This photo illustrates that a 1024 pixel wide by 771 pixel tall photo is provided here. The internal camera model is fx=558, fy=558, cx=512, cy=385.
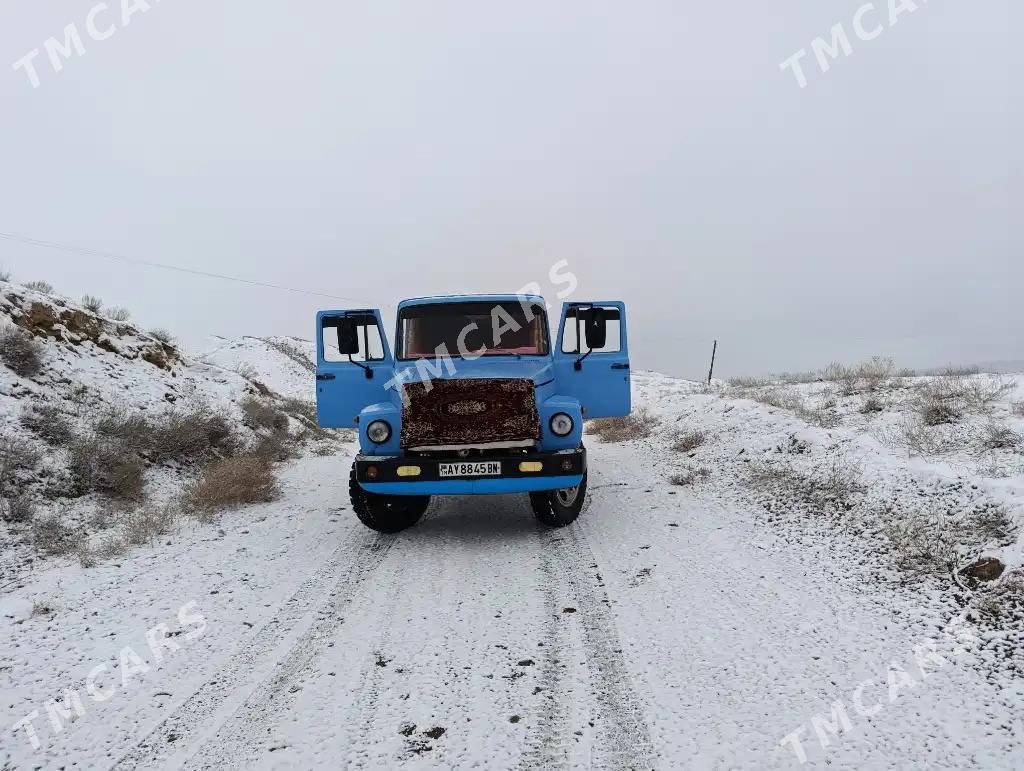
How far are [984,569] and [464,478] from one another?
399 centimetres

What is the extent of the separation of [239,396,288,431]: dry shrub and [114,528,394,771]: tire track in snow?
7.48 m

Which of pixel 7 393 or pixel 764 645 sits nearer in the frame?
pixel 764 645

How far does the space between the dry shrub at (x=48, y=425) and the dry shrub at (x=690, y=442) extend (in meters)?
9.00

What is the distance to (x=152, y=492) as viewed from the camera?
24.0 feet

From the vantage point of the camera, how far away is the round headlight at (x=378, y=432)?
223 inches

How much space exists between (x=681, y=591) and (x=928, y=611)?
5.03 ft

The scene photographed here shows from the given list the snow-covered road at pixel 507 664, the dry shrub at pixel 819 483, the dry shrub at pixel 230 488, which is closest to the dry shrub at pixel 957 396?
the dry shrub at pixel 819 483

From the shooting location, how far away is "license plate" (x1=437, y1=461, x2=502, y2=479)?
5426 mm

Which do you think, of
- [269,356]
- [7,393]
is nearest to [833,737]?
[7,393]

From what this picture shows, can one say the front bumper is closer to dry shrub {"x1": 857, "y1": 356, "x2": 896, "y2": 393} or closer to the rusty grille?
the rusty grille

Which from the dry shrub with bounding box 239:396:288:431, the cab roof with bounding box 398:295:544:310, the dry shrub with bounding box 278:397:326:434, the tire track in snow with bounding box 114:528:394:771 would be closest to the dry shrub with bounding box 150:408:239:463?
the dry shrub with bounding box 239:396:288:431

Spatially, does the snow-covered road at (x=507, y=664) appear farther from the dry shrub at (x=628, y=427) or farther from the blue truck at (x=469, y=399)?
the dry shrub at (x=628, y=427)

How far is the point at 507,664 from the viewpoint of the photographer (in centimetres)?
330

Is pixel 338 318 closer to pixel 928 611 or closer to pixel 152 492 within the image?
pixel 152 492
